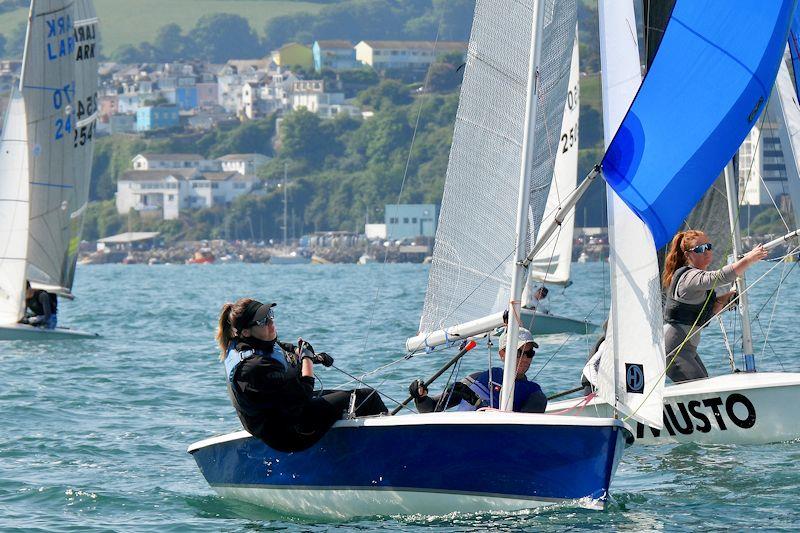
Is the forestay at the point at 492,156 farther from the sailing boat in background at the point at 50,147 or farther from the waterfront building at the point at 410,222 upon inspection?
the waterfront building at the point at 410,222

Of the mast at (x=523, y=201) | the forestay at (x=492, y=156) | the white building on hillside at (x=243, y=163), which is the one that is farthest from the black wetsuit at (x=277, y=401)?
the white building on hillside at (x=243, y=163)

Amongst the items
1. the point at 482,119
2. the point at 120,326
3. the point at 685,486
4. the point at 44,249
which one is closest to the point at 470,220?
the point at 482,119

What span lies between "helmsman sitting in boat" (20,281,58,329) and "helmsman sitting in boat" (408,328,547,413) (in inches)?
584

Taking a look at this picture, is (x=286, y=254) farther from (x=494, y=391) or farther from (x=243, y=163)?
(x=494, y=391)

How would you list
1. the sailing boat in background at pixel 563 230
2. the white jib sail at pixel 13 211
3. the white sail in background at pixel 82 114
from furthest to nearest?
the white sail in background at pixel 82 114
the white jib sail at pixel 13 211
the sailing boat in background at pixel 563 230

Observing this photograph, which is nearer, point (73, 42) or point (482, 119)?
point (482, 119)

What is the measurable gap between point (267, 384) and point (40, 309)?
15.8 meters

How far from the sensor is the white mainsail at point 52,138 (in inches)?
987

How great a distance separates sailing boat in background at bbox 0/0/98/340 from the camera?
23.6 metres

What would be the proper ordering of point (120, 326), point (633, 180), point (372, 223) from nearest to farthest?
1. point (633, 180)
2. point (120, 326)
3. point (372, 223)

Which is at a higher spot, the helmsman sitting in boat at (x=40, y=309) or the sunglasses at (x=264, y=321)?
the sunglasses at (x=264, y=321)

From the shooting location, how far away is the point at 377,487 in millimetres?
8414

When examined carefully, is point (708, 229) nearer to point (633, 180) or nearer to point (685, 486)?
point (685, 486)

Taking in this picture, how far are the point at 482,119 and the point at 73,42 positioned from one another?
18.5m
